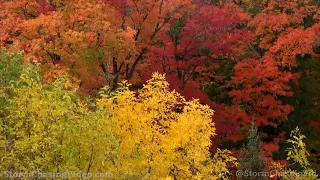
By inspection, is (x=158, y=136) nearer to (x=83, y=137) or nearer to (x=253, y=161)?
(x=83, y=137)

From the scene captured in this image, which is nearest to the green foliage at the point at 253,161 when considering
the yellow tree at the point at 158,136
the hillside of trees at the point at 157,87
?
the hillside of trees at the point at 157,87

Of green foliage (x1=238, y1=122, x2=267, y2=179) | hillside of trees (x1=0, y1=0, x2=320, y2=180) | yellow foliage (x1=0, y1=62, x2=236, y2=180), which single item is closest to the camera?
yellow foliage (x1=0, y1=62, x2=236, y2=180)

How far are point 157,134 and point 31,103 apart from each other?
6.23 metres

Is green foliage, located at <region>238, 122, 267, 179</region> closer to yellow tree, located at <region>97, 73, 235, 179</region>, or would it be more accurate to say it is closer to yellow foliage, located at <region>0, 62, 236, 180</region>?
yellow tree, located at <region>97, 73, 235, 179</region>

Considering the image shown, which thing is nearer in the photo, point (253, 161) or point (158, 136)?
point (158, 136)

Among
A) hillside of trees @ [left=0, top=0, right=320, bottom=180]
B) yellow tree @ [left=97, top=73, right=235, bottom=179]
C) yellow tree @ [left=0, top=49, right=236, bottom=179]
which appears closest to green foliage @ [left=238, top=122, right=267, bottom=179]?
hillside of trees @ [left=0, top=0, right=320, bottom=180]

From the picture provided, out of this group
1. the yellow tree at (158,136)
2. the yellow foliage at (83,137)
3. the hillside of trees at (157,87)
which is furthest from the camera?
the yellow tree at (158,136)

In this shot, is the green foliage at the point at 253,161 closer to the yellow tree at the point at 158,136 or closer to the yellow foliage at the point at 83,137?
the yellow tree at the point at 158,136

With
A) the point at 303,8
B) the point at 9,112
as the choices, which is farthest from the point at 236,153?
the point at 9,112

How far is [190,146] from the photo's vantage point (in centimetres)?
1742

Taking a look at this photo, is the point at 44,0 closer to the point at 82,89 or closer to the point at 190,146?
the point at 82,89

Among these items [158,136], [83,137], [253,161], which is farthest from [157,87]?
[253,161]

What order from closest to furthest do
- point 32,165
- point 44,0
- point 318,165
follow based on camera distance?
point 32,165, point 44,0, point 318,165

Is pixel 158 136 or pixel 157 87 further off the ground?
pixel 157 87
